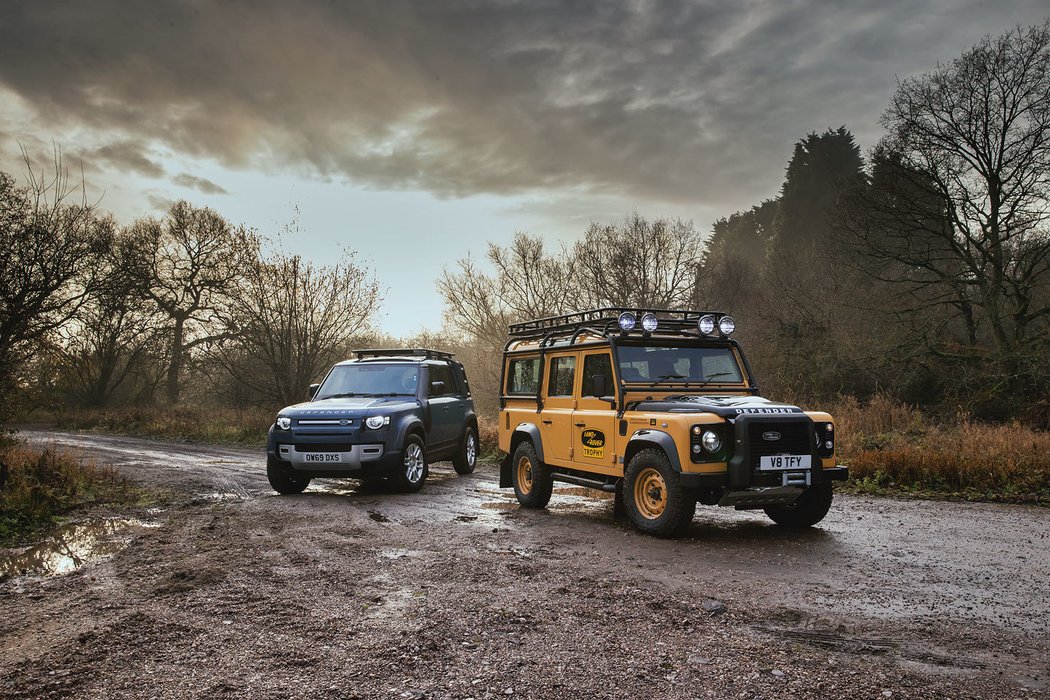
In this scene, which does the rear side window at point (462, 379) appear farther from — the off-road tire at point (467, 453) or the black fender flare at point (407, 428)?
the black fender flare at point (407, 428)

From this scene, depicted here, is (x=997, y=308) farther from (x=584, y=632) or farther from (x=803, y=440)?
(x=584, y=632)

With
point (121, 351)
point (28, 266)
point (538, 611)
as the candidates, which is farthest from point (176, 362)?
point (538, 611)

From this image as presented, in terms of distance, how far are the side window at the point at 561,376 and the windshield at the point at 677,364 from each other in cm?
91

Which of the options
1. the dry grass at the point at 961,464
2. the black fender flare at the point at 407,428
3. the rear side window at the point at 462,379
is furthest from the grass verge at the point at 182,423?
the dry grass at the point at 961,464

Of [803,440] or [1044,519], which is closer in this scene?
[803,440]

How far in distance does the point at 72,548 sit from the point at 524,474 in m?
5.13

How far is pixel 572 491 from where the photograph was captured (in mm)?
11164

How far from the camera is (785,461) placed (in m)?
6.98

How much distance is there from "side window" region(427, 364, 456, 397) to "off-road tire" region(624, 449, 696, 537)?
515 cm

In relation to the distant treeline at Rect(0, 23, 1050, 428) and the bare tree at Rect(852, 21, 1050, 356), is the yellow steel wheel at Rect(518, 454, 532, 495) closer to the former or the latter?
the distant treeline at Rect(0, 23, 1050, 428)

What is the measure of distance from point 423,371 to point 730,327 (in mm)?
5335

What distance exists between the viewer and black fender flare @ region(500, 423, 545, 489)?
9305mm

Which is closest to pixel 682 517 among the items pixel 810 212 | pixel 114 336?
pixel 114 336

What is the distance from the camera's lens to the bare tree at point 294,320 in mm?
22391
